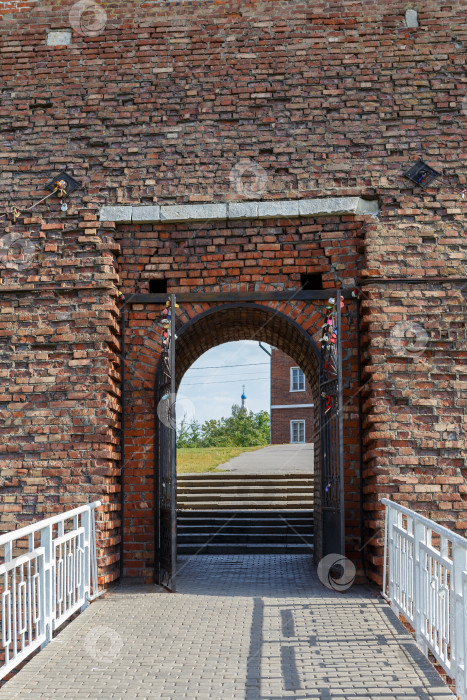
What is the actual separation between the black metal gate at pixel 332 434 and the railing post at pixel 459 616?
2737 mm

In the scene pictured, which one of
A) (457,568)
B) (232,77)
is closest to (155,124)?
(232,77)

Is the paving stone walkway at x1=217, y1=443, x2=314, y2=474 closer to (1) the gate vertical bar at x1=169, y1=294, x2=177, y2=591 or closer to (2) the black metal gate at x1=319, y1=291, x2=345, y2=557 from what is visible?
(2) the black metal gate at x1=319, y1=291, x2=345, y2=557

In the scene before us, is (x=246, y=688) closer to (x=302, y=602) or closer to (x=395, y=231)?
(x=302, y=602)

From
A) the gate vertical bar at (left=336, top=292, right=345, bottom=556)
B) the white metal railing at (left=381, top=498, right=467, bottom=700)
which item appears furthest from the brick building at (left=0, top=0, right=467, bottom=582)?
the white metal railing at (left=381, top=498, right=467, bottom=700)

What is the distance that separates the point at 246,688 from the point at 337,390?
3.40m

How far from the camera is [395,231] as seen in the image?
305 inches

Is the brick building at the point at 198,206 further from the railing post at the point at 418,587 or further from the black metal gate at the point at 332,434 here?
Result: the railing post at the point at 418,587

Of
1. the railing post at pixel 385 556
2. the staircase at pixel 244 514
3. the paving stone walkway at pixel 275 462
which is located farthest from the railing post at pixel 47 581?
the paving stone walkway at pixel 275 462

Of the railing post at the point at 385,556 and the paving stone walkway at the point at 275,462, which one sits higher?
the railing post at the point at 385,556

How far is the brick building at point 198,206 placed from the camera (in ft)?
25.0

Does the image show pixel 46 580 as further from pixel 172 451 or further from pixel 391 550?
pixel 391 550

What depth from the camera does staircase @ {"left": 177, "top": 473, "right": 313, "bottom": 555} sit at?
1173cm

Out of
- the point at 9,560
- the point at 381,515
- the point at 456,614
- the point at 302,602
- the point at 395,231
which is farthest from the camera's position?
the point at 395,231

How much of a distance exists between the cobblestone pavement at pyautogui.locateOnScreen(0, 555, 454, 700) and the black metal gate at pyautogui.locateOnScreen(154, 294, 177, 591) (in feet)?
1.11
